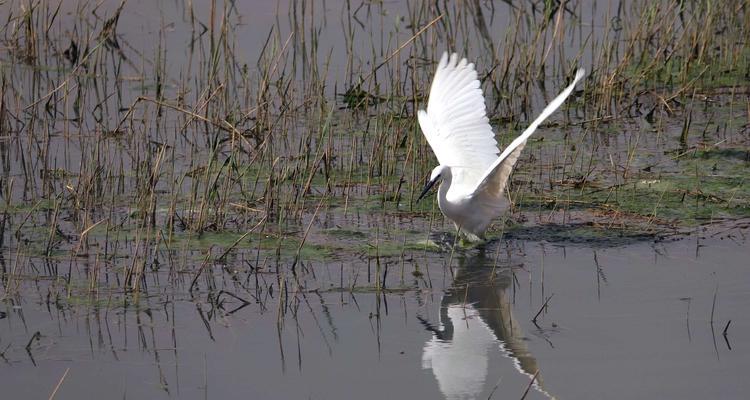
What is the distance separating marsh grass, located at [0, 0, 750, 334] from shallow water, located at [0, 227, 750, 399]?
0.71 feet

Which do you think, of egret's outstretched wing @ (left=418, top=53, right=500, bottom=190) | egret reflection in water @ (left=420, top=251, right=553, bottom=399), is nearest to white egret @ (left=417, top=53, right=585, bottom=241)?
egret's outstretched wing @ (left=418, top=53, right=500, bottom=190)

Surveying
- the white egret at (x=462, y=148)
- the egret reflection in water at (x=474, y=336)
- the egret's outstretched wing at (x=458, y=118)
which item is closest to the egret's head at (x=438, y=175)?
the white egret at (x=462, y=148)

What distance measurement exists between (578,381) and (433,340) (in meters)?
0.64

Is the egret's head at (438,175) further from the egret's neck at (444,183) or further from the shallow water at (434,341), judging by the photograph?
the shallow water at (434,341)

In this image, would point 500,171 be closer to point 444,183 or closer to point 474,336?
point 444,183

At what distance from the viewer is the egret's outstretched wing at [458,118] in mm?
6250

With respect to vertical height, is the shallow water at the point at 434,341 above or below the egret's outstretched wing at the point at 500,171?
below

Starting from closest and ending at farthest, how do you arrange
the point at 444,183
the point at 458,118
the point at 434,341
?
1. the point at 434,341
2. the point at 444,183
3. the point at 458,118

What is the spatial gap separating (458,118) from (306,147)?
2.67 ft

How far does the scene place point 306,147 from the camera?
6312mm

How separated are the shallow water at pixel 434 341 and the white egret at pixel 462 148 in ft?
1.66

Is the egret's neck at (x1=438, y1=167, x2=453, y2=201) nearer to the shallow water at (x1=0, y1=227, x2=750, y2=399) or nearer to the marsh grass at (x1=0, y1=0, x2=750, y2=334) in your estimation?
the marsh grass at (x1=0, y1=0, x2=750, y2=334)

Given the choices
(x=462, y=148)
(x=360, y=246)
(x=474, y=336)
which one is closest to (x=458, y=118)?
(x=462, y=148)

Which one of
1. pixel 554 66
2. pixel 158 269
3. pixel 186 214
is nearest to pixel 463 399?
pixel 158 269
